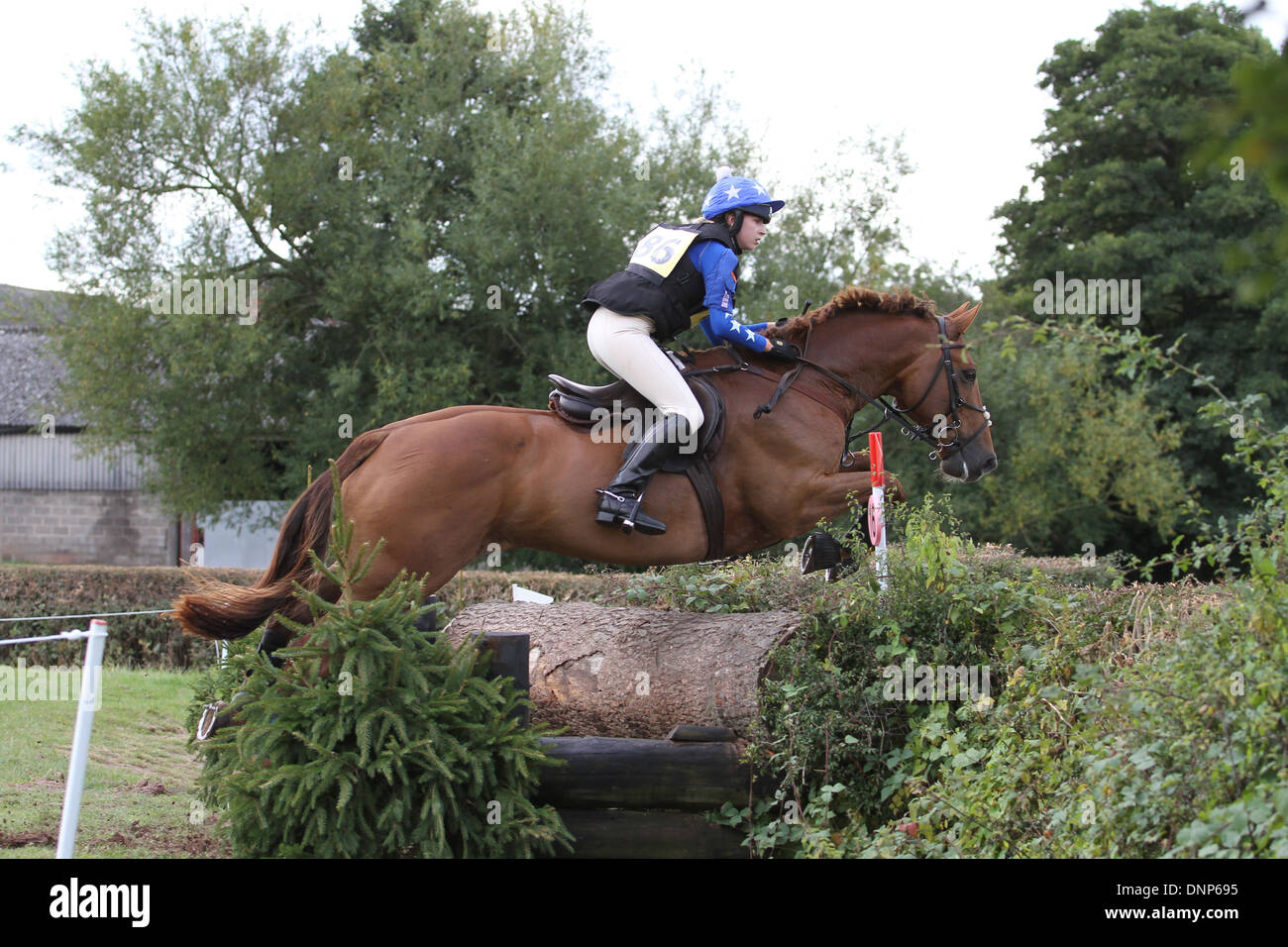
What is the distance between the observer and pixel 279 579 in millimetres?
5332

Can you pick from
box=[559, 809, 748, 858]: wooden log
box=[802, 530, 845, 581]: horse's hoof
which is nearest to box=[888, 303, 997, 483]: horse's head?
box=[802, 530, 845, 581]: horse's hoof

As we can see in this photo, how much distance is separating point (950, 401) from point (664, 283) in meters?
1.75

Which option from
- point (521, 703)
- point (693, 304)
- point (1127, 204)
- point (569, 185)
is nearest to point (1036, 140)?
point (1127, 204)

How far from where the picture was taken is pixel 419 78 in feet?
67.4

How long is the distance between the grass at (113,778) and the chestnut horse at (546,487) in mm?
1374

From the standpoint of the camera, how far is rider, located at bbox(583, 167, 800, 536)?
5219mm

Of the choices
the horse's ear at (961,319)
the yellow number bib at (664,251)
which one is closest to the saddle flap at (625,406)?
the yellow number bib at (664,251)

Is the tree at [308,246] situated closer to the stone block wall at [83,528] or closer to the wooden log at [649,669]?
the stone block wall at [83,528]

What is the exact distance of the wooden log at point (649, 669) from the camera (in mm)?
5152

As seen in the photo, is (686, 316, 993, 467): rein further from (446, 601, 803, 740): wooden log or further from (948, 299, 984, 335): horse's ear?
(446, 601, 803, 740): wooden log

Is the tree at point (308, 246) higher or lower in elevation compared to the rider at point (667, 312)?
higher

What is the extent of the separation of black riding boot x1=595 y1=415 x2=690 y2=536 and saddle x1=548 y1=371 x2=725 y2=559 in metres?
0.14
